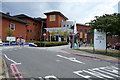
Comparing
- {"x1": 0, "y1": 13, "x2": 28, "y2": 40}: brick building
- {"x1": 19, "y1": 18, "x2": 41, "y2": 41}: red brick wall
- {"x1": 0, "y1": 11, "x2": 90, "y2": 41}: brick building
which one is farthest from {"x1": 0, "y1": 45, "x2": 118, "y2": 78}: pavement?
{"x1": 19, "y1": 18, "x2": 41, "y2": 41}: red brick wall

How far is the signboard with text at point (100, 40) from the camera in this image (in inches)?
453

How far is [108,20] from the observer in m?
10.4

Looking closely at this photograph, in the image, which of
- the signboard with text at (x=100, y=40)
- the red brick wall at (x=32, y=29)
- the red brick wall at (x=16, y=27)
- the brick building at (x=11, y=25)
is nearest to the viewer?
Answer: the signboard with text at (x=100, y=40)

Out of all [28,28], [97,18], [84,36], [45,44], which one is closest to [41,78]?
[97,18]

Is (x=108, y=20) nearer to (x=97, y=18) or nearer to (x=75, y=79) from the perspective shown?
(x=97, y=18)

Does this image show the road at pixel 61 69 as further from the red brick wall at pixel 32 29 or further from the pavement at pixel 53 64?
the red brick wall at pixel 32 29

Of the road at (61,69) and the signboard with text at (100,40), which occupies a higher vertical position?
the signboard with text at (100,40)

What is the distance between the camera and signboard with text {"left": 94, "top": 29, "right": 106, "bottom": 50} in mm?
11508

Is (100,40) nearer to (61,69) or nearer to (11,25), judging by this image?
(61,69)

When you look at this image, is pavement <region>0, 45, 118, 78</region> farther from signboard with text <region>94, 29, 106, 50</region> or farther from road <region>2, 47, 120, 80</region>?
signboard with text <region>94, 29, 106, 50</region>

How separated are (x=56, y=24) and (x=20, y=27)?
1517 cm

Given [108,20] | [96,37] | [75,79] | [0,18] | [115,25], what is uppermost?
[0,18]

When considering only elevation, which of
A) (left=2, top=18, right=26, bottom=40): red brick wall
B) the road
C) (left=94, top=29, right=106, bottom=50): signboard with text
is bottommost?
the road

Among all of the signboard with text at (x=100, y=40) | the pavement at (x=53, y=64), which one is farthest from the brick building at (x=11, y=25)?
the signboard with text at (x=100, y=40)
